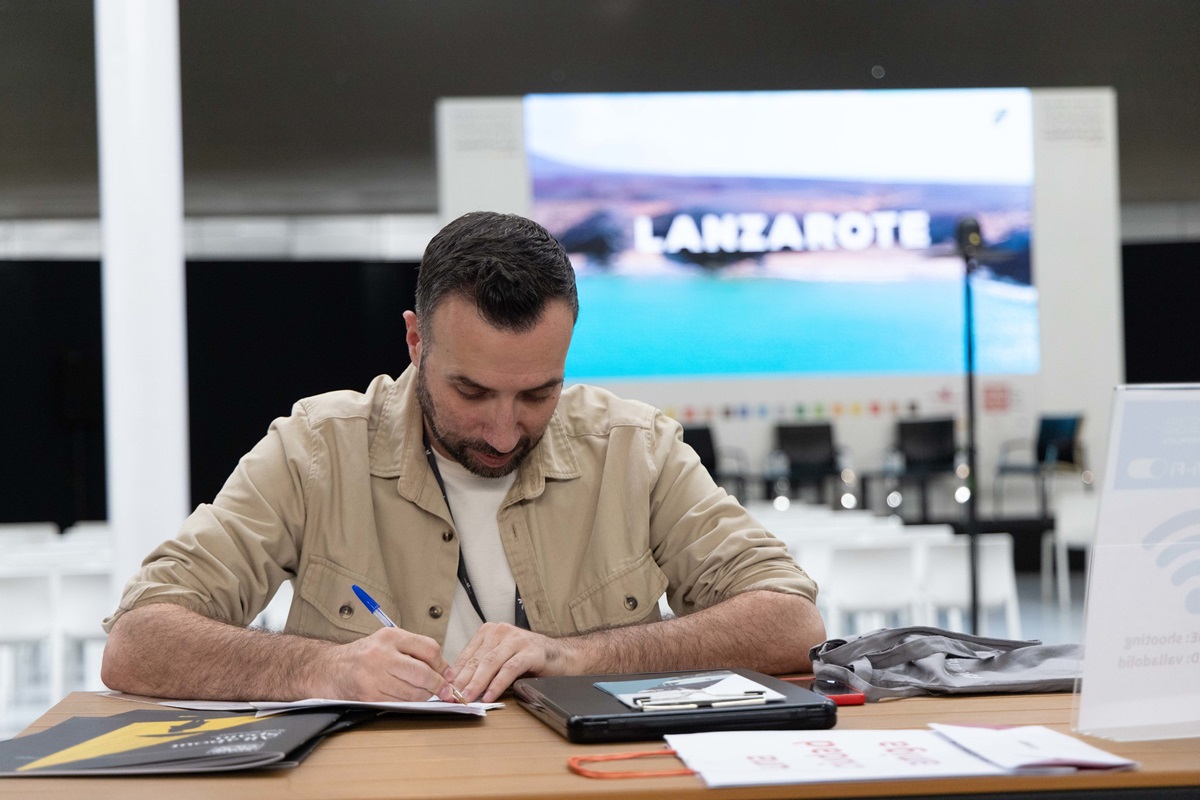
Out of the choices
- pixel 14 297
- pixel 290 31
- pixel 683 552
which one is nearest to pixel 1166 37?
pixel 290 31

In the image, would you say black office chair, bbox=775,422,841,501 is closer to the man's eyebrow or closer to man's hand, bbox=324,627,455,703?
the man's eyebrow

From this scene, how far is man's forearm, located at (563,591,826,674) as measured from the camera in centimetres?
154

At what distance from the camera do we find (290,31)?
920 cm

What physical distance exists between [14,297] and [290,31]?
5.30 m

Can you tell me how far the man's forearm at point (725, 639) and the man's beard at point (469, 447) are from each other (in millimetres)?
313

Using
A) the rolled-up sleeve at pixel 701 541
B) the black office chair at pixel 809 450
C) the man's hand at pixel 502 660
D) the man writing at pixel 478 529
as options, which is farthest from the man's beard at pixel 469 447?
the black office chair at pixel 809 450

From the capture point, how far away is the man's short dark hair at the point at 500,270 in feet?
5.32

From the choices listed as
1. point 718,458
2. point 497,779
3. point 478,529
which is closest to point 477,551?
point 478,529

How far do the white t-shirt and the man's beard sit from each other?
0.14 ft

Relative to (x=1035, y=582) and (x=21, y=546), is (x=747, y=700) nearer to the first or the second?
(x=21, y=546)

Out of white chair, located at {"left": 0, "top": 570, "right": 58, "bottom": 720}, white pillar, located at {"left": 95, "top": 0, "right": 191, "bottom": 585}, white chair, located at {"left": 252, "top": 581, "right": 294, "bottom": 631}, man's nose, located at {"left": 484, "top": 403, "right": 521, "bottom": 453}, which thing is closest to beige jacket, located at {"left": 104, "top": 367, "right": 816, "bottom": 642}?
man's nose, located at {"left": 484, "top": 403, "right": 521, "bottom": 453}

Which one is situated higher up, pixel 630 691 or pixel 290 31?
pixel 290 31

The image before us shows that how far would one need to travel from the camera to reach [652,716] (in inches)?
44.5

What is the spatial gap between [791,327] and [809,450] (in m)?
1.04
